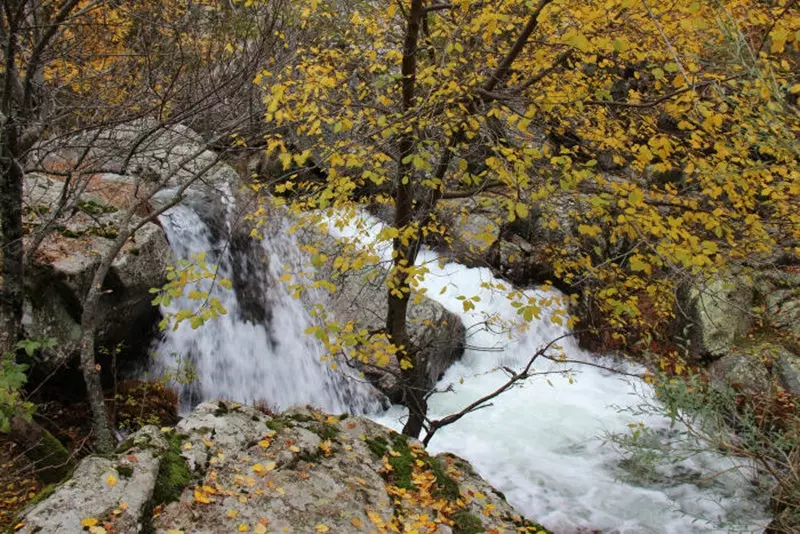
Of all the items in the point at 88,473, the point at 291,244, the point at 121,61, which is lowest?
the point at 88,473

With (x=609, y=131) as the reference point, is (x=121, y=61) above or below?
below

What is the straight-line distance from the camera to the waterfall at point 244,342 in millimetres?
7684

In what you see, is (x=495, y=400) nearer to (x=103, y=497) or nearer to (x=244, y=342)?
(x=244, y=342)

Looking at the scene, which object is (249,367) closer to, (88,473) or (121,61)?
(121,61)

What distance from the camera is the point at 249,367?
819 cm

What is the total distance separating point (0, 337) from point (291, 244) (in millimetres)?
6075

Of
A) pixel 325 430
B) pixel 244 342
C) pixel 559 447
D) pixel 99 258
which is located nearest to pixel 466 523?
pixel 325 430

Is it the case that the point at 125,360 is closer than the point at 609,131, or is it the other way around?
the point at 609,131

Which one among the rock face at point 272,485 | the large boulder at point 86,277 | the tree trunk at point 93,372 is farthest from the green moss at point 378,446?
the large boulder at point 86,277

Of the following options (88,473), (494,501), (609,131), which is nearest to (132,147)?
(88,473)

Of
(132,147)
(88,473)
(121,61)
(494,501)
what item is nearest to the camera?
(88,473)

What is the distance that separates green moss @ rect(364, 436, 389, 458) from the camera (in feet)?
13.0

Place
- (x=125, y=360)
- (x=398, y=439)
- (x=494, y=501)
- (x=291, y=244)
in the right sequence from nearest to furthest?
1. (x=494, y=501)
2. (x=398, y=439)
3. (x=125, y=360)
4. (x=291, y=244)

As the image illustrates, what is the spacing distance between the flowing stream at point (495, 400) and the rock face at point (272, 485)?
2.37 m
